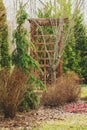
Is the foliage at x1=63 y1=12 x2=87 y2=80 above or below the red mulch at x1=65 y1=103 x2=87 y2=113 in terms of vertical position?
above

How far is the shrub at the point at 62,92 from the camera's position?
976cm

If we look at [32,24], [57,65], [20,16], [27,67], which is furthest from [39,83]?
[32,24]

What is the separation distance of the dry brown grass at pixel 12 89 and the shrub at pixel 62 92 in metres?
1.94

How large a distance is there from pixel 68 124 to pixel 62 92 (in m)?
2.51

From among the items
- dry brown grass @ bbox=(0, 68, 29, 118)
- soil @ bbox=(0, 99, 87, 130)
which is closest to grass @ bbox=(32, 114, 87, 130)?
soil @ bbox=(0, 99, 87, 130)

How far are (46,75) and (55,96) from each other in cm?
378

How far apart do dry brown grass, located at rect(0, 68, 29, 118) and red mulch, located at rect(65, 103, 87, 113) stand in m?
1.62

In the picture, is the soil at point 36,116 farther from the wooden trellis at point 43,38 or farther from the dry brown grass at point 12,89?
the wooden trellis at point 43,38

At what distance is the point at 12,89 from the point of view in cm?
773

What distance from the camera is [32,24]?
13438 mm

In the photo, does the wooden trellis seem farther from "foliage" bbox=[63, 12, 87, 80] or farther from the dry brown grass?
the dry brown grass

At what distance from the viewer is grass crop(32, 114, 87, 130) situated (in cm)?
700

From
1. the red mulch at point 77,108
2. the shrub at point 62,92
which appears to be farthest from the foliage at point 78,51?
the red mulch at point 77,108

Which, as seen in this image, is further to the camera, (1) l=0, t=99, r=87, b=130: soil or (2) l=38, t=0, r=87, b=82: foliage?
(2) l=38, t=0, r=87, b=82: foliage
